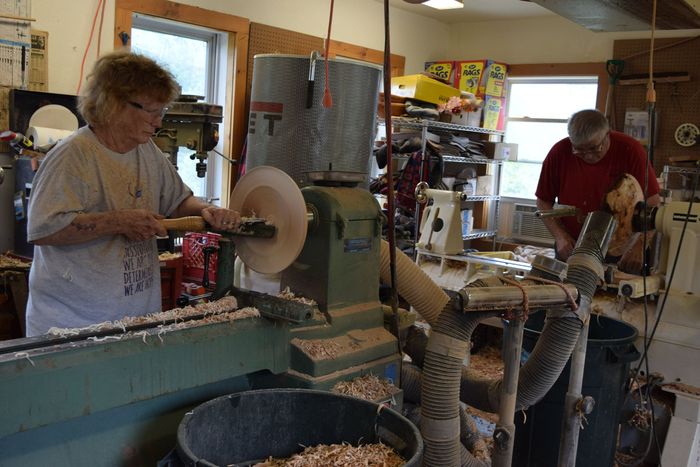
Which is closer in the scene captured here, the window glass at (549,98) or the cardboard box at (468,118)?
the cardboard box at (468,118)

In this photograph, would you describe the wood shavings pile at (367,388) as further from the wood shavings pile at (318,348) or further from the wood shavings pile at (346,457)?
the wood shavings pile at (346,457)

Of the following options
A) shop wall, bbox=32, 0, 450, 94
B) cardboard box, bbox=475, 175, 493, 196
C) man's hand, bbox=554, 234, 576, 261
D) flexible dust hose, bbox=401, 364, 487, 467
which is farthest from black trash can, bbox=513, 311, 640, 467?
cardboard box, bbox=475, 175, 493, 196

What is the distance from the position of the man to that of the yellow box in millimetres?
2411

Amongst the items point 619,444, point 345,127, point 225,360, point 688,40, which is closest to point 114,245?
point 225,360

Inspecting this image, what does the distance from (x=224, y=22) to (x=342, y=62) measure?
220cm

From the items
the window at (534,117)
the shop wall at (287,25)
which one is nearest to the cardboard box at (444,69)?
the shop wall at (287,25)

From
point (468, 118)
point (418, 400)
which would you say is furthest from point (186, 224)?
point (468, 118)

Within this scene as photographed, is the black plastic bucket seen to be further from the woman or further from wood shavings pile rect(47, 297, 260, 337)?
the woman

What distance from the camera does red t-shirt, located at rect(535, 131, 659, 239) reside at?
3.09 m

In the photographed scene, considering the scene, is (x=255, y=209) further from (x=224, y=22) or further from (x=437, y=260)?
(x=224, y=22)

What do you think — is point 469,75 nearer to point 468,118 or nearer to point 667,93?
point 468,118

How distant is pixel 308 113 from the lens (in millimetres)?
2945

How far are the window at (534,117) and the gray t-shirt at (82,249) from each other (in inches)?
219

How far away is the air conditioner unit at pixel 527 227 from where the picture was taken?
6.55 metres
